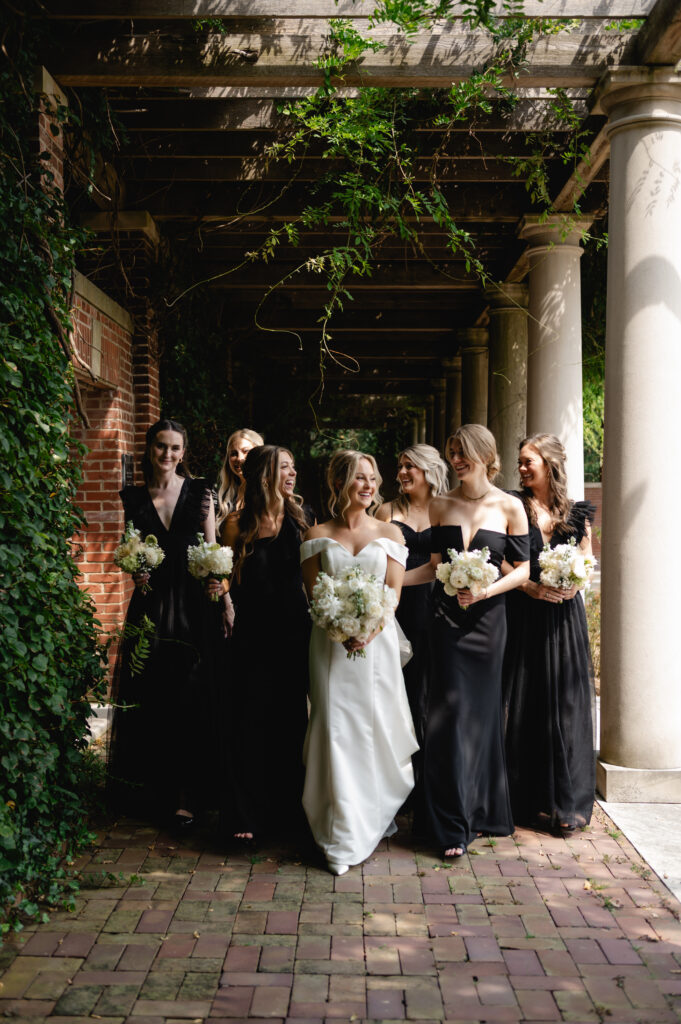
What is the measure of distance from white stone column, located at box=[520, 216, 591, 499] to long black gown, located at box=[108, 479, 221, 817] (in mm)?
3560

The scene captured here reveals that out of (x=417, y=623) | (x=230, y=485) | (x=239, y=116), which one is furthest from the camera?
(x=239, y=116)

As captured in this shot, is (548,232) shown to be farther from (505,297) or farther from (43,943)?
(43,943)

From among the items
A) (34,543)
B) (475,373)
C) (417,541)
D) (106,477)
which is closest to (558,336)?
(417,541)

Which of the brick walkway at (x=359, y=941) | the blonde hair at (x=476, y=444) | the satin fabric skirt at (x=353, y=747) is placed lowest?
the brick walkway at (x=359, y=941)

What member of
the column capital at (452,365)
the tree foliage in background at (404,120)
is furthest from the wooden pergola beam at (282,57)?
the column capital at (452,365)

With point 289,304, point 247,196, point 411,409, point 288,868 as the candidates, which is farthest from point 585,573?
point 411,409

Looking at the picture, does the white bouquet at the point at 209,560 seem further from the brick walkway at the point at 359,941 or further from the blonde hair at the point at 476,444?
the brick walkway at the point at 359,941

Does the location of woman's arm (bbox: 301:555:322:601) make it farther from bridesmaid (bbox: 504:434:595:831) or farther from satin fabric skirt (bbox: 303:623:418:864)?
bridesmaid (bbox: 504:434:595:831)

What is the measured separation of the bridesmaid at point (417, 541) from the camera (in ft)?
16.6

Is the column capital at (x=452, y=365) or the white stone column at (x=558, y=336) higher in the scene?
the column capital at (x=452, y=365)

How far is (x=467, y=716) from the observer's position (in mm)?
4562

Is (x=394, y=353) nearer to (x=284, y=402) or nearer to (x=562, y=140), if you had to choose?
(x=284, y=402)

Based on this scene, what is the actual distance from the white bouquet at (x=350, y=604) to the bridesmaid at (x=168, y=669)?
1.00 m

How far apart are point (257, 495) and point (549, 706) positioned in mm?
1841
